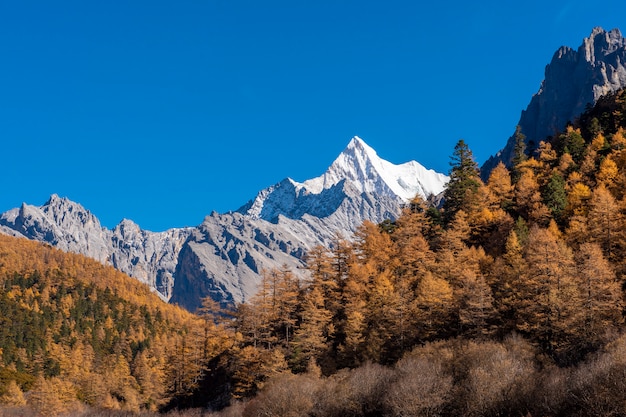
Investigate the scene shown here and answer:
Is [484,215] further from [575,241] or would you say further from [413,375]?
[413,375]

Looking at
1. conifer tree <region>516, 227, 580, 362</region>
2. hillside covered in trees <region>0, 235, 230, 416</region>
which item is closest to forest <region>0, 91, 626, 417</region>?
conifer tree <region>516, 227, 580, 362</region>

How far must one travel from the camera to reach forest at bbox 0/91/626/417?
4853 centimetres

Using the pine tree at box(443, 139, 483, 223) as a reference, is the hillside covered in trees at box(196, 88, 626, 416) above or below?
below

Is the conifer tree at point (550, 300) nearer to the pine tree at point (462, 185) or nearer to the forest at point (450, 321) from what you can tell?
the forest at point (450, 321)

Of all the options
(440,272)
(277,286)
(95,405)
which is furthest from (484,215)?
(95,405)

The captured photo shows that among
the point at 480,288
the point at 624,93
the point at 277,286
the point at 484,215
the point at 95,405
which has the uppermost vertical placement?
the point at 624,93

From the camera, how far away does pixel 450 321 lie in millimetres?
70938

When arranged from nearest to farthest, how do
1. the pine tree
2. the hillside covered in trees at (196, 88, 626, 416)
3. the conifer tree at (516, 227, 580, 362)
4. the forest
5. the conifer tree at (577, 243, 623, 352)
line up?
the hillside covered in trees at (196, 88, 626, 416) → the forest → the conifer tree at (577, 243, 623, 352) → the conifer tree at (516, 227, 580, 362) → the pine tree

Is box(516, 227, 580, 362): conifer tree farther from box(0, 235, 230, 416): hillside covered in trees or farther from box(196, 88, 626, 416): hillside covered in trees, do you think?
box(0, 235, 230, 416): hillside covered in trees

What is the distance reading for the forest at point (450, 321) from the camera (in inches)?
1911

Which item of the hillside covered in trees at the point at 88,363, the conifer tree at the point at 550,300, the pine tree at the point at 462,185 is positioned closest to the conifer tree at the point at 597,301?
the conifer tree at the point at 550,300

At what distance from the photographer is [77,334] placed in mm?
188375

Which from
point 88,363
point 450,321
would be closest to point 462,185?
point 450,321

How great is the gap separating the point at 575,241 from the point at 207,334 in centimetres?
6766
